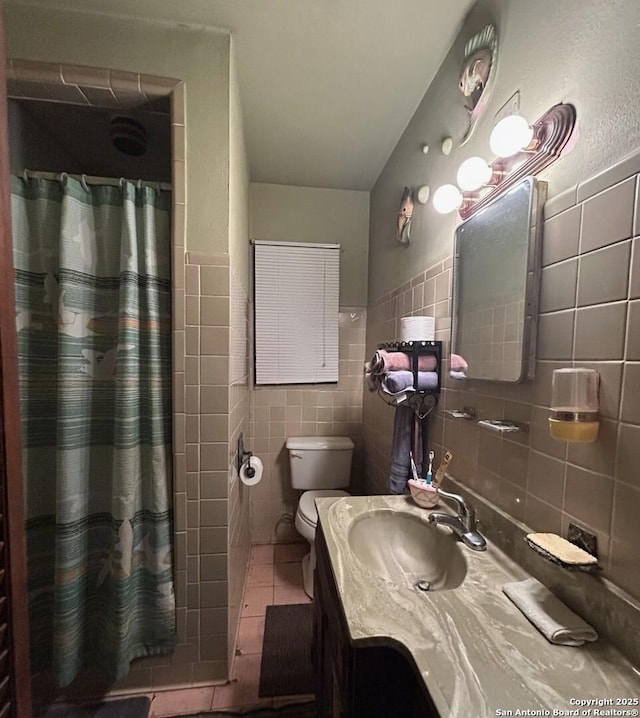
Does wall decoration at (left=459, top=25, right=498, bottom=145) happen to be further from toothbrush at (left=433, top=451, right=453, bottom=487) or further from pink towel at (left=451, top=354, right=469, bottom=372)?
toothbrush at (left=433, top=451, right=453, bottom=487)

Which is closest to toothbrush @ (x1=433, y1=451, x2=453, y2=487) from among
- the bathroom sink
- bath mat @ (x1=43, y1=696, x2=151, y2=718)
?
the bathroom sink

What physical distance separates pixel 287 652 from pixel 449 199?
6.31ft

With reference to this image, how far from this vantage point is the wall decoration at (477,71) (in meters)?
0.89

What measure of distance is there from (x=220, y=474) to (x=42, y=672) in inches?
37.0

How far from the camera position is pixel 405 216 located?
4.66 feet

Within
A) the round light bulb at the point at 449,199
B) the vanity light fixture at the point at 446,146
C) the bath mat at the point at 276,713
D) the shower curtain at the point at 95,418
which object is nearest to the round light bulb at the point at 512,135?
the round light bulb at the point at 449,199

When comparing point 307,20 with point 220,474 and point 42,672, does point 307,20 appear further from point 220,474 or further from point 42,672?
point 42,672

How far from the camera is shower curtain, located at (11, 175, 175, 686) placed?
1039 mm

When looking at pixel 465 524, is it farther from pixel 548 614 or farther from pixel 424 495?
pixel 548 614

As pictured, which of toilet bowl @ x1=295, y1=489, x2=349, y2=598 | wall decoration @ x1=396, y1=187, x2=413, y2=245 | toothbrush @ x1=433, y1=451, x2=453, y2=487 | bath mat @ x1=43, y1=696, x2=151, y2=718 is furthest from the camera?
toilet bowl @ x1=295, y1=489, x2=349, y2=598

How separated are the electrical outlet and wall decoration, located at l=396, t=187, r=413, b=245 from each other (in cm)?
120

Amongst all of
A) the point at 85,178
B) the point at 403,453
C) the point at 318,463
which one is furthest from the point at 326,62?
the point at 318,463

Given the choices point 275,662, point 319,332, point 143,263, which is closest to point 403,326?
point 319,332

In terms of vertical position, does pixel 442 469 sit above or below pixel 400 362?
below
